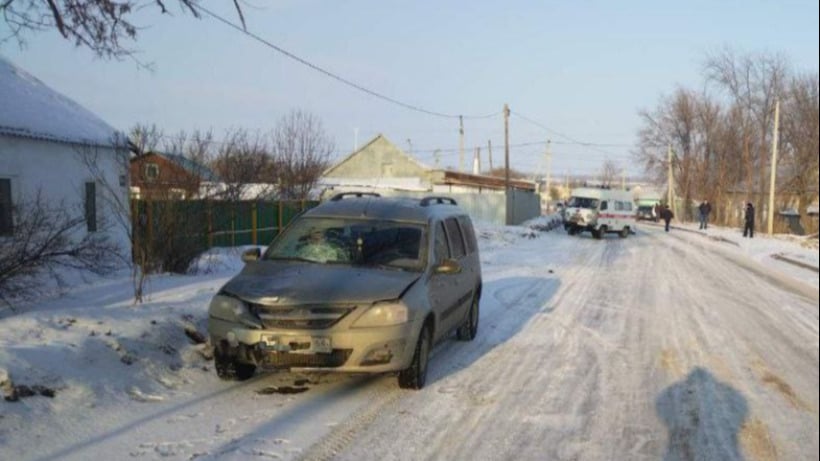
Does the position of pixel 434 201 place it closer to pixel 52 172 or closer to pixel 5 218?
pixel 5 218

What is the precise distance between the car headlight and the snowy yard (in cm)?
68

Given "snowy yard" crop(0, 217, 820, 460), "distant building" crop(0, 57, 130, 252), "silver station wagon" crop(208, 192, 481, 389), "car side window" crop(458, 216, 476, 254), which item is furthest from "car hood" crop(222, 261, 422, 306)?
"distant building" crop(0, 57, 130, 252)

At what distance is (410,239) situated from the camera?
7195mm

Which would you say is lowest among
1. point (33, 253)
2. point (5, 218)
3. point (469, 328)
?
point (469, 328)

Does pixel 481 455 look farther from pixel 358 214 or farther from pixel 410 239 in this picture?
pixel 358 214

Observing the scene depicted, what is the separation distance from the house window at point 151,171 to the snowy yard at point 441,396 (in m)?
2.39

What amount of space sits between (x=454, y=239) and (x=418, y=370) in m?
2.29

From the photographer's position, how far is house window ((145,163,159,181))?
11820mm

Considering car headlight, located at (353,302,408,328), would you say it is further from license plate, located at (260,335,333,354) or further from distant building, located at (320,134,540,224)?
distant building, located at (320,134,540,224)

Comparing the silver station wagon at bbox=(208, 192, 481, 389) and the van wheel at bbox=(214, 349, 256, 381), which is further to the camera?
the van wheel at bbox=(214, 349, 256, 381)

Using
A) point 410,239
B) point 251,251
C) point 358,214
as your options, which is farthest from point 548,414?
point 251,251

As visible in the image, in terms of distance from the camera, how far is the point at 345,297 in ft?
19.5

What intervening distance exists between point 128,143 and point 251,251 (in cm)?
648

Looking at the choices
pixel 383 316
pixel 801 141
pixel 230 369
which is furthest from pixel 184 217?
pixel 801 141
